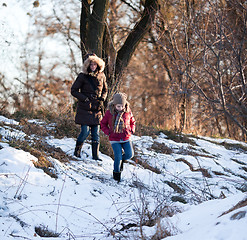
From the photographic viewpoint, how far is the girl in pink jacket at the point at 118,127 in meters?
4.64

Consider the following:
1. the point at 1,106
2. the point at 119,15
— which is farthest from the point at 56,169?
the point at 119,15

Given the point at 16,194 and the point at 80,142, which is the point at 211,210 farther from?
the point at 80,142

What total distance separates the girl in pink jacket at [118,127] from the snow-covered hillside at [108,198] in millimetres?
383

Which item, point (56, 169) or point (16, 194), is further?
point (56, 169)

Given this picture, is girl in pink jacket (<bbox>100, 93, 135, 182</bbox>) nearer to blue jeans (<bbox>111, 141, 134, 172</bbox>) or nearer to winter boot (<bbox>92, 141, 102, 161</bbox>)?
blue jeans (<bbox>111, 141, 134, 172</bbox>)

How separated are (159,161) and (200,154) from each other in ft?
5.35

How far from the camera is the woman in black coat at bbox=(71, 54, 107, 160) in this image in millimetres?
5226

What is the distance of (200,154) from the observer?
23.6 ft

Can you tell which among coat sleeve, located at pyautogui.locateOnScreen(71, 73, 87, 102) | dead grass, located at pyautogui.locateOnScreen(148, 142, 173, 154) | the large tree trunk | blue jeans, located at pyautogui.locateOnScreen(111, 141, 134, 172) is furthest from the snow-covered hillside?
the large tree trunk

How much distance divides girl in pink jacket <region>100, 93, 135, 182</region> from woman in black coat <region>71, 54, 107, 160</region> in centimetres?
58

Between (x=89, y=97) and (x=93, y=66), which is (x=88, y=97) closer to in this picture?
(x=89, y=97)

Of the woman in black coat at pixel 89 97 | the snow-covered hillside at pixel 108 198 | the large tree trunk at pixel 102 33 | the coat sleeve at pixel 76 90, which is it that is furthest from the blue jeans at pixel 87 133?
the large tree trunk at pixel 102 33

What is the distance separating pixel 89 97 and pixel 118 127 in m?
1.01

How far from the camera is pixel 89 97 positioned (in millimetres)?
5297
